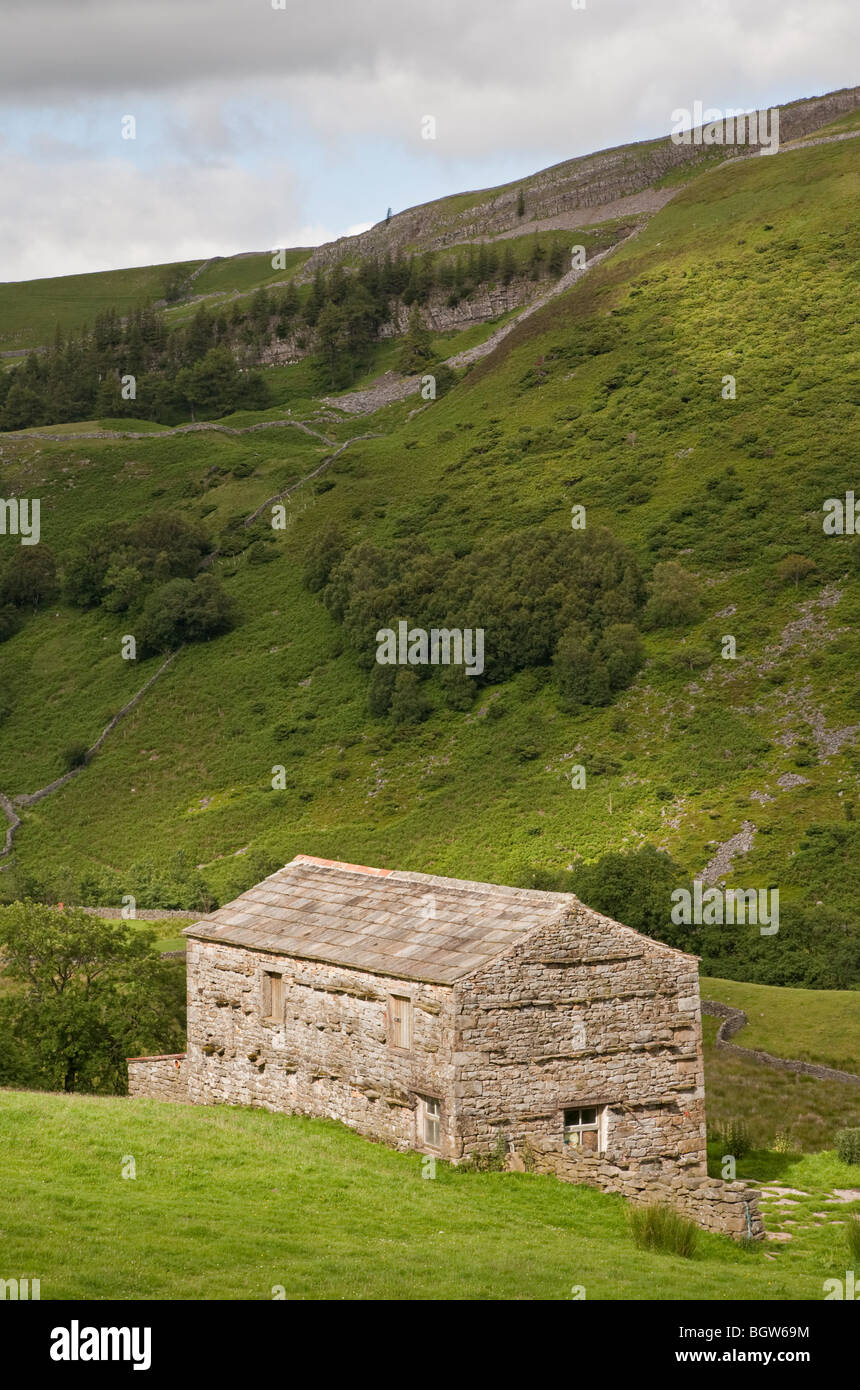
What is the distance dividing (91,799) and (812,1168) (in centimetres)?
7442

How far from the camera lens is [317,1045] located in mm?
25141

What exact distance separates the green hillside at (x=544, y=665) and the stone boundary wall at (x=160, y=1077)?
3160 centimetres

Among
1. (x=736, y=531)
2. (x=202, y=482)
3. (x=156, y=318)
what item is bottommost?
(x=736, y=531)

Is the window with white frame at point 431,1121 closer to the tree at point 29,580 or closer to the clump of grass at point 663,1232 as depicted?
the clump of grass at point 663,1232

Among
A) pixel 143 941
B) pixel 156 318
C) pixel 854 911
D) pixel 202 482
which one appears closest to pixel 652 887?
pixel 854 911

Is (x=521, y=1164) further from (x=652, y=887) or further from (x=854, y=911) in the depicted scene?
(x=854, y=911)

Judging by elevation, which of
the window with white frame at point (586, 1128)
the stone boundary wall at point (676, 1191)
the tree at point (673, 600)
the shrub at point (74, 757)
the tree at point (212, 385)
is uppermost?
the tree at point (212, 385)

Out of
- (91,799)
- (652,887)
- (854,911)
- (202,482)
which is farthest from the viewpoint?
(202,482)

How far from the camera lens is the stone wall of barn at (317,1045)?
22703mm

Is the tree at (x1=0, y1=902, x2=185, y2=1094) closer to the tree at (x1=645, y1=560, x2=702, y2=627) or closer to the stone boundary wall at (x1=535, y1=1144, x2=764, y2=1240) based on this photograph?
the stone boundary wall at (x1=535, y1=1144, x2=764, y2=1240)

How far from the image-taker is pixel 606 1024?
23281mm

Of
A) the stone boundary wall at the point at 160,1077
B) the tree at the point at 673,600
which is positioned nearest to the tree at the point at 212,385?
the tree at the point at 673,600

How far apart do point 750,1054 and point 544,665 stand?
53160 millimetres

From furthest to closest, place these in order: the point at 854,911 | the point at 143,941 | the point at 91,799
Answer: the point at 91,799 → the point at 854,911 → the point at 143,941
